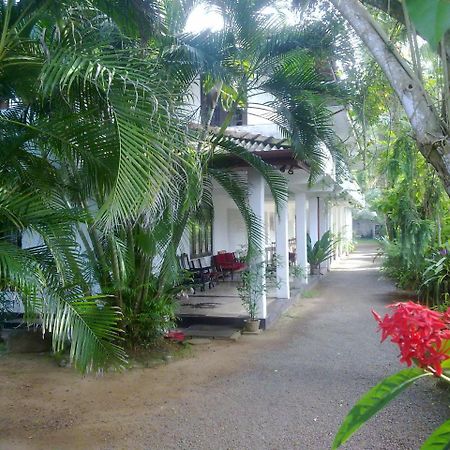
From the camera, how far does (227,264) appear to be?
15.3 meters

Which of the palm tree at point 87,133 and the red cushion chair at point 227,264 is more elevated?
the palm tree at point 87,133

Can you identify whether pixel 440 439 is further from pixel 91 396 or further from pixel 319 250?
pixel 319 250

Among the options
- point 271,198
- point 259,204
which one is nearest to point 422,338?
point 259,204

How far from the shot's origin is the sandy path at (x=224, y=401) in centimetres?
482

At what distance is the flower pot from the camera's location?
9.45 meters

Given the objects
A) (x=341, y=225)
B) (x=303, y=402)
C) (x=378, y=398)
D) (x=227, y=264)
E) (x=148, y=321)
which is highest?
(x=341, y=225)

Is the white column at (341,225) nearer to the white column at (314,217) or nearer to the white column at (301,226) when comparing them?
the white column at (314,217)

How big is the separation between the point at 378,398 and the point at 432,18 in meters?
1.34

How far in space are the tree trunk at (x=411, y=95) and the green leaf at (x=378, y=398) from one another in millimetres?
857

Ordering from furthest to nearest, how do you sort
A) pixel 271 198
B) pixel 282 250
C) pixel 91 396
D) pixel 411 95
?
1. pixel 271 198
2. pixel 282 250
3. pixel 91 396
4. pixel 411 95

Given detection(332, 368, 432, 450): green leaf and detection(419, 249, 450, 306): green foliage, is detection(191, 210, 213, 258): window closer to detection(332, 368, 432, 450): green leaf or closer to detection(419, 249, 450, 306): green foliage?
detection(419, 249, 450, 306): green foliage

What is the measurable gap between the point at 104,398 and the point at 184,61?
4.09 metres

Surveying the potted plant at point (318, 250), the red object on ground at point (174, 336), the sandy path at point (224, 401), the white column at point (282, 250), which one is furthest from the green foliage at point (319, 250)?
the red object on ground at point (174, 336)

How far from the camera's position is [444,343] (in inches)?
74.9
